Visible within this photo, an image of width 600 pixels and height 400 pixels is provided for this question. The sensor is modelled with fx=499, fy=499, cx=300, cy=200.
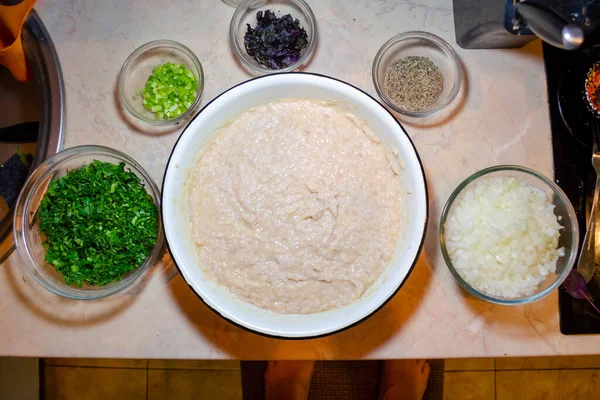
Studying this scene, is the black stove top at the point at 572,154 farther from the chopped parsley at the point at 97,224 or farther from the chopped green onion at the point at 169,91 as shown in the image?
the chopped parsley at the point at 97,224

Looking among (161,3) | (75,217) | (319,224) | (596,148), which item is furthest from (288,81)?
(596,148)

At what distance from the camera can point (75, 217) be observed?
1347 mm

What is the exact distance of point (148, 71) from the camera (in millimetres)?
1548

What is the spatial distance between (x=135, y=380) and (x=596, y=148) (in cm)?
211

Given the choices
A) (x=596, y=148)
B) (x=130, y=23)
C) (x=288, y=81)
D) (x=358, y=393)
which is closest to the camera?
(x=288, y=81)

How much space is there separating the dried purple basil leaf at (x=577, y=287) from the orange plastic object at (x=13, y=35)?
1.70 metres

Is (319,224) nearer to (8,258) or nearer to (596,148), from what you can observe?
(596,148)

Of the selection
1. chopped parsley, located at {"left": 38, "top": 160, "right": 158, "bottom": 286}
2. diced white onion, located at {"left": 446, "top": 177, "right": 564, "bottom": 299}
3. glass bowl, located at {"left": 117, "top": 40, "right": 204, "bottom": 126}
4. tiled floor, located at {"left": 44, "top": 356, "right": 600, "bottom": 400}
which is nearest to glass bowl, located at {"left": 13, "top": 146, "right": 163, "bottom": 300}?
chopped parsley, located at {"left": 38, "top": 160, "right": 158, "bottom": 286}

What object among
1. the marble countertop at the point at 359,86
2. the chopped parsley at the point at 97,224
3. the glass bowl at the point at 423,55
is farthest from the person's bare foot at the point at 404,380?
the chopped parsley at the point at 97,224

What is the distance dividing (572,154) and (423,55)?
534mm

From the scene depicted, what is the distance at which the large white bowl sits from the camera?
122 centimetres

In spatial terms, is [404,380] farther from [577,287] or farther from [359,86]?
[359,86]

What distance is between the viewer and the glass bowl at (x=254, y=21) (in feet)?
4.91

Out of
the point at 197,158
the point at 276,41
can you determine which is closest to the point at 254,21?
the point at 276,41
